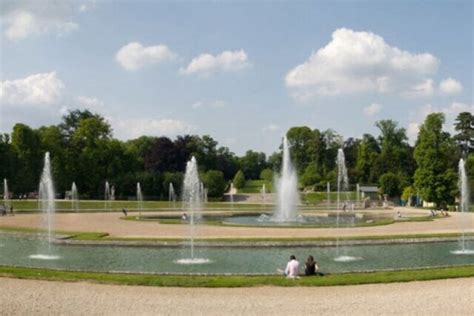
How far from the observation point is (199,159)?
108 meters

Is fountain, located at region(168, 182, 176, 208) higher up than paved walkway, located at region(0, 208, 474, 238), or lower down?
higher up

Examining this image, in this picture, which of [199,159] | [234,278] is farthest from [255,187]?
[234,278]

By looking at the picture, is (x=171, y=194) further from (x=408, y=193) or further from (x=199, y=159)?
(x=408, y=193)

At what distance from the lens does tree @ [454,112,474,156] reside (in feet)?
309

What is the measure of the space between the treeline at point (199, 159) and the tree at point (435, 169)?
11 cm

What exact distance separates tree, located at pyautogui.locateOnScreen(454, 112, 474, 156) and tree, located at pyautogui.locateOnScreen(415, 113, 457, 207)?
27.2 m

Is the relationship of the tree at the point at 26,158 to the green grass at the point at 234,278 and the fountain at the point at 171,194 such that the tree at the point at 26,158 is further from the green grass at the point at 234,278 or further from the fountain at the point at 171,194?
the green grass at the point at 234,278

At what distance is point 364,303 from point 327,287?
95.2 inches

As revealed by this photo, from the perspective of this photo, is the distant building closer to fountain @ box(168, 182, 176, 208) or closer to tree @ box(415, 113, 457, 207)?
tree @ box(415, 113, 457, 207)

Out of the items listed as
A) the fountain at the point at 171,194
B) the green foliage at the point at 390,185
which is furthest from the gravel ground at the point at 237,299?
the green foliage at the point at 390,185

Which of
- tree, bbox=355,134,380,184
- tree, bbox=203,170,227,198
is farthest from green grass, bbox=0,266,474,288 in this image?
tree, bbox=355,134,380,184

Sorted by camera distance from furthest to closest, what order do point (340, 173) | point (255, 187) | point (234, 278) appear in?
point (255, 187)
point (340, 173)
point (234, 278)

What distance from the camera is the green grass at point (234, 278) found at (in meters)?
16.3

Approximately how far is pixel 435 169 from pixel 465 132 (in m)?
34.8
